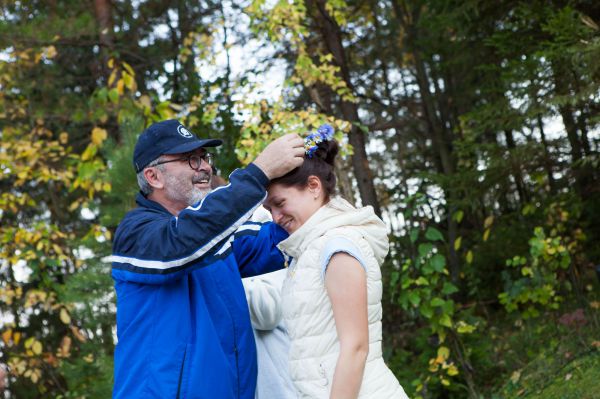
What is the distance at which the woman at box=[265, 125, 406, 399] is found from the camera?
2426 millimetres

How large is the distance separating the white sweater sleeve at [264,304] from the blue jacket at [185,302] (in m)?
0.14

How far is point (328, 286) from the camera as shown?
2465 mm

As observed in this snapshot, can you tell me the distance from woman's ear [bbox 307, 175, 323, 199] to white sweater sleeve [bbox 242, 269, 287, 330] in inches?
17.6

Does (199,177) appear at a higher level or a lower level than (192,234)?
higher

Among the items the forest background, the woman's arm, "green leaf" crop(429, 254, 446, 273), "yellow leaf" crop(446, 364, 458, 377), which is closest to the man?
the woman's arm

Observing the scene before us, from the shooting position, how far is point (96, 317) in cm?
616

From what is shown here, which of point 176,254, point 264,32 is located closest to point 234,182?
point 176,254

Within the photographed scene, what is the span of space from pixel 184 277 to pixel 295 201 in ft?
1.55

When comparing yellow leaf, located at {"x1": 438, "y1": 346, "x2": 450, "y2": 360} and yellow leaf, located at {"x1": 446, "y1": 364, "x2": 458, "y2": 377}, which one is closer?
yellow leaf, located at {"x1": 446, "y1": 364, "x2": 458, "y2": 377}

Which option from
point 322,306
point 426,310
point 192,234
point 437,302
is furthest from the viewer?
point 426,310

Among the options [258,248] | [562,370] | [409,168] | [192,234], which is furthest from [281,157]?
[409,168]

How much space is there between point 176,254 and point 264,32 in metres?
5.51

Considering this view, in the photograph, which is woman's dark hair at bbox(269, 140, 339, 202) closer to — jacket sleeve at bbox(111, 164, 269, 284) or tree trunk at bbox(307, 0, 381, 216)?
jacket sleeve at bbox(111, 164, 269, 284)

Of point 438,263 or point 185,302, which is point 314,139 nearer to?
point 185,302
